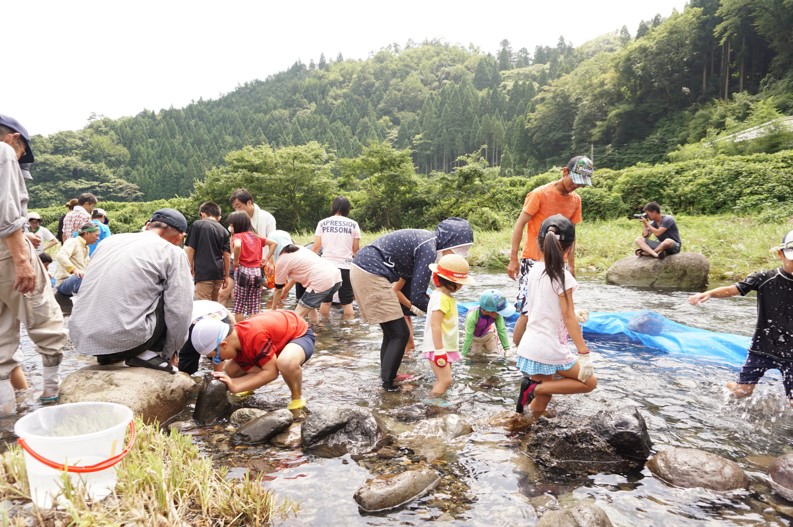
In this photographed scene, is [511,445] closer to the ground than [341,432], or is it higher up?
closer to the ground

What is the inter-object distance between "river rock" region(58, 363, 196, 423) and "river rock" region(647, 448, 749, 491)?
11.9 ft

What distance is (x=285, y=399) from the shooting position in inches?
186

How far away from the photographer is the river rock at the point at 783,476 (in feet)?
9.61

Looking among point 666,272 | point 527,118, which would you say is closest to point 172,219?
point 666,272

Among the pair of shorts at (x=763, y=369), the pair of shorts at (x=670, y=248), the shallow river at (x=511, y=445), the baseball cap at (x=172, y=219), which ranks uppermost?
the baseball cap at (x=172, y=219)

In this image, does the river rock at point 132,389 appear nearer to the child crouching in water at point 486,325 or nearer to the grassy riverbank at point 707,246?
the child crouching in water at point 486,325

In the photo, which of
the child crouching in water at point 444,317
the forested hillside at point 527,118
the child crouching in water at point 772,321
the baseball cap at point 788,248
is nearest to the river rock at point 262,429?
the child crouching in water at point 444,317

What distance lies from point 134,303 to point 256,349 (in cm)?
103

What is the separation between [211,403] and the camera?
4176 mm

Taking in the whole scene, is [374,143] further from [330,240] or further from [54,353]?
[54,353]

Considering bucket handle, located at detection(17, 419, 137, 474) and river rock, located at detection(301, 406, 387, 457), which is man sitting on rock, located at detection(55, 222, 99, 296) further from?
bucket handle, located at detection(17, 419, 137, 474)

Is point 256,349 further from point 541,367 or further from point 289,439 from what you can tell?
point 541,367

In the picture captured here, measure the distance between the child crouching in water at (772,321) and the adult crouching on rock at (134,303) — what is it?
14.4 ft

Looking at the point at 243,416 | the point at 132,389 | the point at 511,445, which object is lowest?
the point at 511,445
